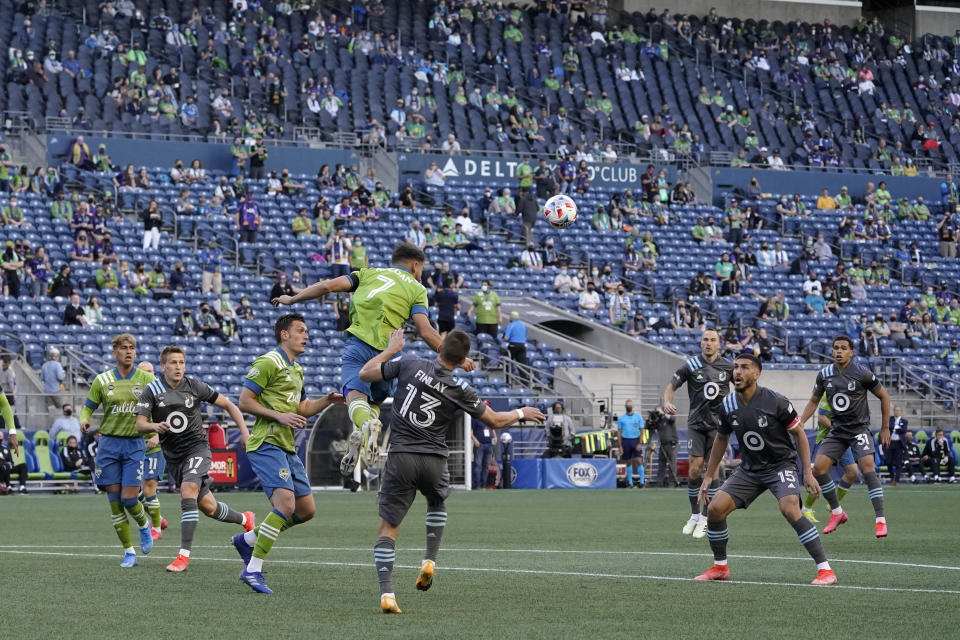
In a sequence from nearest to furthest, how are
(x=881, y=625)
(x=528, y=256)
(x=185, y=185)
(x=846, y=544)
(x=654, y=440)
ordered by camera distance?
(x=881, y=625)
(x=846, y=544)
(x=654, y=440)
(x=185, y=185)
(x=528, y=256)

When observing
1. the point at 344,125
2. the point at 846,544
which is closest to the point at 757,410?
the point at 846,544

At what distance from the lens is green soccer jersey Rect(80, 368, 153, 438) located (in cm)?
1338

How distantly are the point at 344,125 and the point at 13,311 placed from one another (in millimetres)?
14459

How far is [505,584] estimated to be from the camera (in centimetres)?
1148

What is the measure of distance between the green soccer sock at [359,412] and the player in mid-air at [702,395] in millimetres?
5647

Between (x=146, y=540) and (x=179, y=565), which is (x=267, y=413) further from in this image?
(x=146, y=540)

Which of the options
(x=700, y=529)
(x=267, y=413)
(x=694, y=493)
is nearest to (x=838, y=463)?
(x=694, y=493)

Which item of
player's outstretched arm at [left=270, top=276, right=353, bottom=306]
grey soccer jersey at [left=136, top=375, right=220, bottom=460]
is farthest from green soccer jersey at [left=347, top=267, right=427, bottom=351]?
grey soccer jersey at [left=136, top=375, right=220, bottom=460]

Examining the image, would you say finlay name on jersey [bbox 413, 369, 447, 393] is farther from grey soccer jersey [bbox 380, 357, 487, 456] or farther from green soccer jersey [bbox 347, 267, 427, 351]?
green soccer jersey [bbox 347, 267, 427, 351]

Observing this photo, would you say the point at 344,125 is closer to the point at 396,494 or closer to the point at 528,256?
the point at 528,256

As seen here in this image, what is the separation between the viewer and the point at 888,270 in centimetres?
4462

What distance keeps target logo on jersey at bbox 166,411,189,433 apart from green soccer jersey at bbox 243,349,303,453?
1.64 metres

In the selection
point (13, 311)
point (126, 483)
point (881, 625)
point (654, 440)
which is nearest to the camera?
point (881, 625)

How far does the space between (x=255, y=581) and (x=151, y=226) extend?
25.4 m
